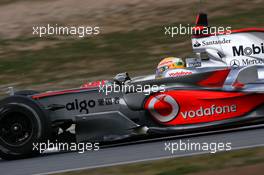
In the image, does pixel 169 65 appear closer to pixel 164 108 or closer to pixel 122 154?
pixel 164 108

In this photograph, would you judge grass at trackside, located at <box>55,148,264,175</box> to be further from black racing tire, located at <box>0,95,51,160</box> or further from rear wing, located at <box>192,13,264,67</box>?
rear wing, located at <box>192,13,264,67</box>

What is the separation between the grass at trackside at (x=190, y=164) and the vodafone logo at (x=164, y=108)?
1.27 metres

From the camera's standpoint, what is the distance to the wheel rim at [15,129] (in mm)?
8195

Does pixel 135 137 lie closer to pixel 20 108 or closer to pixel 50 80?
pixel 20 108

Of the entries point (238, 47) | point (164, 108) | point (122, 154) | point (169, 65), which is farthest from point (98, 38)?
point (122, 154)

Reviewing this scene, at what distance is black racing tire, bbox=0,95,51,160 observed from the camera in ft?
26.6

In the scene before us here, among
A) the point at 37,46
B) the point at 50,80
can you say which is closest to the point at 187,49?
the point at 50,80

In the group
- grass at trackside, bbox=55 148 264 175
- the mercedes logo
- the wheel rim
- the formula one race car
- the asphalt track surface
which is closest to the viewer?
grass at trackside, bbox=55 148 264 175

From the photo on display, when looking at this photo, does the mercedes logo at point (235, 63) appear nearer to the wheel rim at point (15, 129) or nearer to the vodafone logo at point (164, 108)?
the vodafone logo at point (164, 108)

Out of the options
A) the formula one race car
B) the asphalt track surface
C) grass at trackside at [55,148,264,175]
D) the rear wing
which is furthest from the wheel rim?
the rear wing

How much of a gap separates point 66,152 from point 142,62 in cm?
808

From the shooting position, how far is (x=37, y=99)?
27.7 ft

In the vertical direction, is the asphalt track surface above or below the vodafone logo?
below

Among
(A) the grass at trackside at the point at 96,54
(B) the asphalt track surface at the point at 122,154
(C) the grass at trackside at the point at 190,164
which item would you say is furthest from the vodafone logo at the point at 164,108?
(A) the grass at trackside at the point at 96,54
